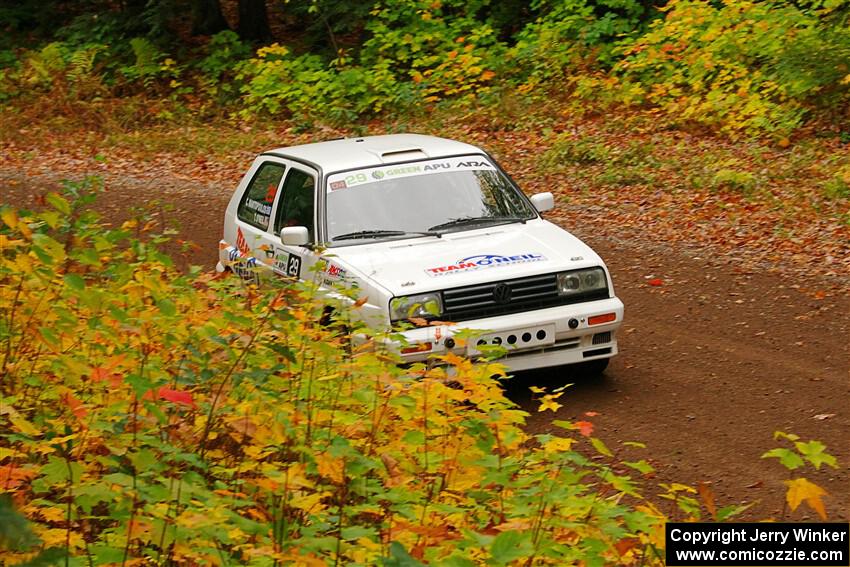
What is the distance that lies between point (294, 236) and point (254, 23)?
56.6ft

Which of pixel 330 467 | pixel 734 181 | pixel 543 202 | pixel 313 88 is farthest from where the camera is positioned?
pixel 313 88

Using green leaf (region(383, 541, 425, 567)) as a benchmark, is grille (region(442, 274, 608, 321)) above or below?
below

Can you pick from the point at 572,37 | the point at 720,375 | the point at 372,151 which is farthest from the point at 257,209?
the point at 572,37

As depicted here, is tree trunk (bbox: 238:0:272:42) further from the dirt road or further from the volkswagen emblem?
the volkswagen emblem

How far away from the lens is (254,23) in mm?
24328

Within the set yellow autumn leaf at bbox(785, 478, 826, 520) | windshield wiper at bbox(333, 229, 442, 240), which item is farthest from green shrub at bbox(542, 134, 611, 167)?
yellow autumn leaf at bbox(785, 478, 826, 520)

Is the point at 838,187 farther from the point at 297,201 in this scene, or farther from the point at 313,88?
the point at 313,88

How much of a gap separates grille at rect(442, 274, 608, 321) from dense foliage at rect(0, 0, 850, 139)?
30.0 ft

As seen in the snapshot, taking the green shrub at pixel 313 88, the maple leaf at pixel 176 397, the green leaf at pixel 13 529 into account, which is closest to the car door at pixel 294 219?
the maple leaf at pixel 176 397

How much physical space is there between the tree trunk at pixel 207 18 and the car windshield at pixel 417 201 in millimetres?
17077

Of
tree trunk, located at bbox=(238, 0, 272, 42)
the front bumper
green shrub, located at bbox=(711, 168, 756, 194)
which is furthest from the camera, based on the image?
tree trunk, located at bbox=(238, 0, 272, 42)

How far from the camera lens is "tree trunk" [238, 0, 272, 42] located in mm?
24281

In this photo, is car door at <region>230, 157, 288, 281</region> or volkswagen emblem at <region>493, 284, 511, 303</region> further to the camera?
car door at <region>230, 157, 288, 281</region>

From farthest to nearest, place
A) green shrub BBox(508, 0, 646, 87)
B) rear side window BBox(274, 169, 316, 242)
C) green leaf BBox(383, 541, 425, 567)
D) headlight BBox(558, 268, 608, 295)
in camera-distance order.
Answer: green shrub BBox(508, 0, 646, 87), rear side window BBox(274, 169, 316, 242), headlight BBox(558, 268, 608, 295), green leaf BBox(383, 541, 425, 567)
